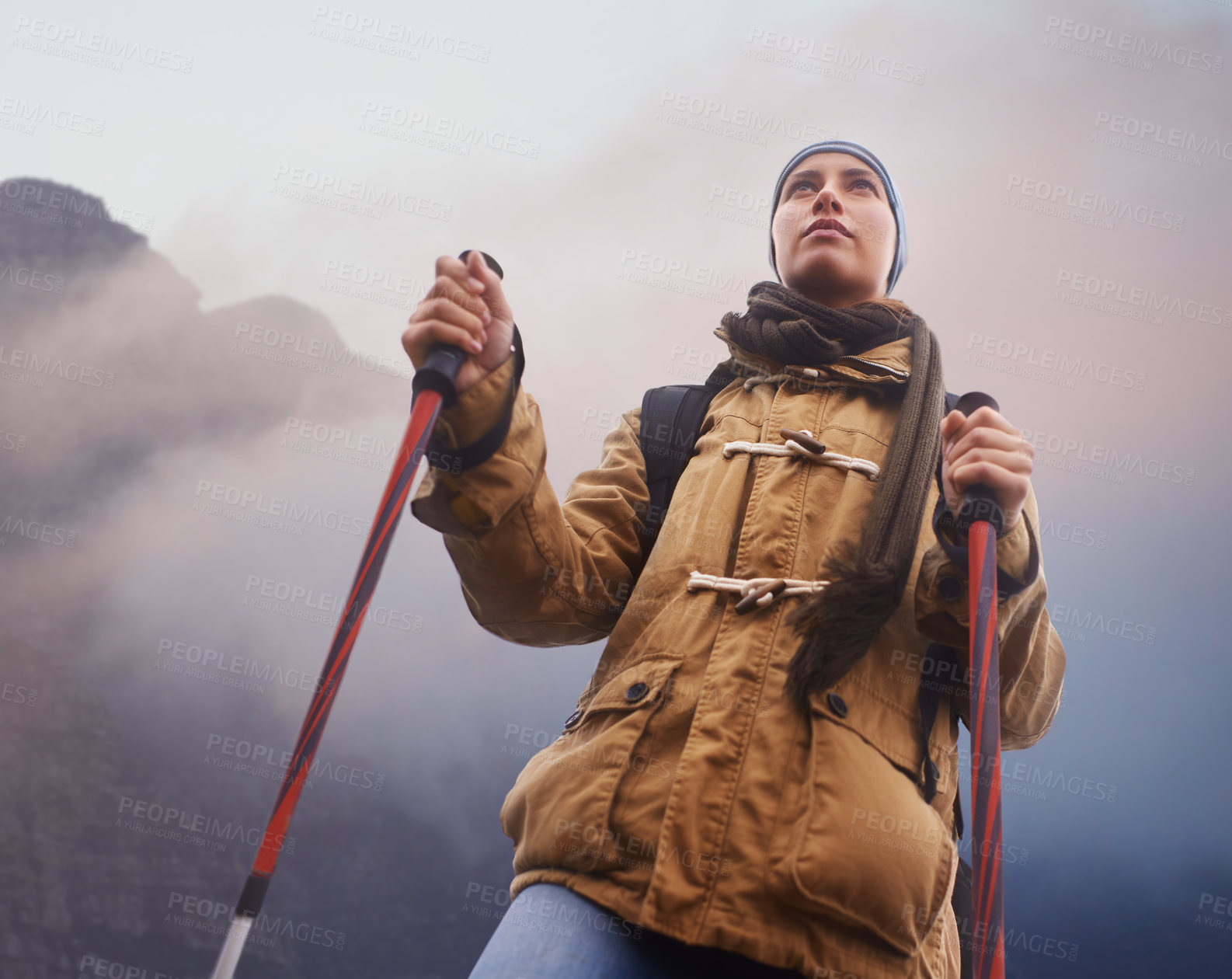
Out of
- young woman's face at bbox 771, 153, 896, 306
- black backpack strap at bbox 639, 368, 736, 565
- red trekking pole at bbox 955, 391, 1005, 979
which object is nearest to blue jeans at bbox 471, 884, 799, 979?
red trekking pole at bbox 955, 391, 1005, 979

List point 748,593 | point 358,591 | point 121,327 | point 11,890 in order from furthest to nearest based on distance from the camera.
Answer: point 121,327 → point 11,890 → point 748,593 → point 358,591

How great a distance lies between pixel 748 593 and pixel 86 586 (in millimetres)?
5394

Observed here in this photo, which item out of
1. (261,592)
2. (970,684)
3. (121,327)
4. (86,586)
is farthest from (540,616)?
(121,327)

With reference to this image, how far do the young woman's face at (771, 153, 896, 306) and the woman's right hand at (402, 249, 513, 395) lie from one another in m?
0.58

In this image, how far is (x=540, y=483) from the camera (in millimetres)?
978

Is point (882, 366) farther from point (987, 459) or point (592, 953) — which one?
point (592, 953)

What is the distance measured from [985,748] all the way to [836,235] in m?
0.81

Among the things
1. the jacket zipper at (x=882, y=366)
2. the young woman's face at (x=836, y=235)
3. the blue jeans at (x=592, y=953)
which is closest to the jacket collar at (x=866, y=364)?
the jacket zipper at (x=882, y=366)

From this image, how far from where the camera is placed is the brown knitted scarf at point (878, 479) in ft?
2.83

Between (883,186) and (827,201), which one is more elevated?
(883,186)

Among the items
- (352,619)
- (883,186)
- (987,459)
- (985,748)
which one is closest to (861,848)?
(985,748)

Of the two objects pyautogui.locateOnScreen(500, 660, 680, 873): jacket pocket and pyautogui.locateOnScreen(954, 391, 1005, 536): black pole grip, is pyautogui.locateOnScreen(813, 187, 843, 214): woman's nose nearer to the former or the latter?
pyautogui.locateOnScreen(954, 391, 1005, 536): black pole grip

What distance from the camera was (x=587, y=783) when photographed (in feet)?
2.82

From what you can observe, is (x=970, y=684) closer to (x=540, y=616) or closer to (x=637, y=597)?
(x=637, y=597)
